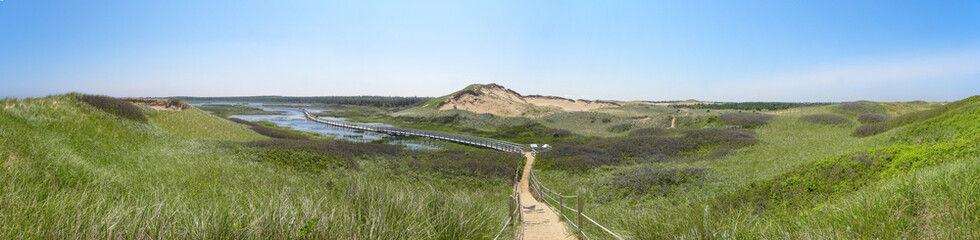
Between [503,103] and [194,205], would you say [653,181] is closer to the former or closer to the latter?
[194,205]

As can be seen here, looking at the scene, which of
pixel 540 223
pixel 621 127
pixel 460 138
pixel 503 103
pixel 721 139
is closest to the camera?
pixel 540 223

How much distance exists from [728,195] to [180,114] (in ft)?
124

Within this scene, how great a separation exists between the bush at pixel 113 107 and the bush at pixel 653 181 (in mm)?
28773

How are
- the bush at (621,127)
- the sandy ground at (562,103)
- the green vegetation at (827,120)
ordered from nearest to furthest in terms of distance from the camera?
the green vegetation at (827,120) < the bush at (621,127) < the sandy ground at (562,103)

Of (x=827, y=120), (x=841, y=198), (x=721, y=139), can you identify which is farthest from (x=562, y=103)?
(x=841, y=198)

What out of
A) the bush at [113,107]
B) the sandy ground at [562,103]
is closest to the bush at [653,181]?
the bush at [113,107]

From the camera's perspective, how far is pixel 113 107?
2241 centimetres

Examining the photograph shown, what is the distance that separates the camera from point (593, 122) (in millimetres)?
62812

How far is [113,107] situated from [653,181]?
103 feet

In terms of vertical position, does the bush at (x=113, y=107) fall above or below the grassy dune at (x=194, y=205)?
above

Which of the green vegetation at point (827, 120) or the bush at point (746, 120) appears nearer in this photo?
the green vegetation at point (827, 120)

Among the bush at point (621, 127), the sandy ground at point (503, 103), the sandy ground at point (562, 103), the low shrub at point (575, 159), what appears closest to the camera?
the low shrub at point (575, 159)

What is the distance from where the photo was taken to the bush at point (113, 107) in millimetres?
21625

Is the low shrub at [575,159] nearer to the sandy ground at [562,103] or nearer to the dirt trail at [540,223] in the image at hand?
the dirt trail at [540,223]
